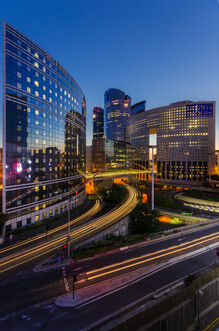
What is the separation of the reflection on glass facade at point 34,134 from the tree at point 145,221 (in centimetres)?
1430

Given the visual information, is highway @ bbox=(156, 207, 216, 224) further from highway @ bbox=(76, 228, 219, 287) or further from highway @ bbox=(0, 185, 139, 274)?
highway @ bbox=(0, 185, 139, 274)

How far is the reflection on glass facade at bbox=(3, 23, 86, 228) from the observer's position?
37062 millimetres

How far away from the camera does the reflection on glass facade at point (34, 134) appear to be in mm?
37062

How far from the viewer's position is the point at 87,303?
15.4m

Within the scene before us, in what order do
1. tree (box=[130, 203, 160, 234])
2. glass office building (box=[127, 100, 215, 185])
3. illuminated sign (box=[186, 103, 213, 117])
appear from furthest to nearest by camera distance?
glass office building (box=[127, 100, 215, 185]) < illuminated sign (box=[186, 103, 213, 117]) < tree (box=[130, 203, 160, 234])

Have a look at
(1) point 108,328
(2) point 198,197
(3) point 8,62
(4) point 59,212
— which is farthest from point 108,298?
(2) point 198,197

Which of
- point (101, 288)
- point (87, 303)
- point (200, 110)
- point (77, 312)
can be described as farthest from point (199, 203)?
point (200, 110)

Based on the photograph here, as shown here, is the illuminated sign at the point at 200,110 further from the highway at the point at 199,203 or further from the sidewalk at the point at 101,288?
the sidewalk at the point at 101,288

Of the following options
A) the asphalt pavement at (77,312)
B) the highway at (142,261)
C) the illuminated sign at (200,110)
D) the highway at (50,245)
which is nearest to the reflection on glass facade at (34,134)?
the highway at (50,245)

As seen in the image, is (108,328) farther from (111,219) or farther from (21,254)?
(111,219)

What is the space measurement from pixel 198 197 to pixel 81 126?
6051 cm

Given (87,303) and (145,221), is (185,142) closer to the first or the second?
(145,221)

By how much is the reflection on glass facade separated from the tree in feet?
46.9

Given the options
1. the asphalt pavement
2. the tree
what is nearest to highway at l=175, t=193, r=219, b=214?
the tree
